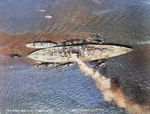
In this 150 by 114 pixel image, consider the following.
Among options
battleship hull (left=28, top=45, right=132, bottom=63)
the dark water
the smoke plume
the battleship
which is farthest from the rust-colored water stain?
the smoke plume

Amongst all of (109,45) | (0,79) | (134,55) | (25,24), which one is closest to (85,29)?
(109,45)

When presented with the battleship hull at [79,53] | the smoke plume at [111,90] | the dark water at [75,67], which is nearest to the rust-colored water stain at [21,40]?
the dark water at [75,67]

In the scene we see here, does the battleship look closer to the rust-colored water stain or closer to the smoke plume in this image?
the rust-colored water stain

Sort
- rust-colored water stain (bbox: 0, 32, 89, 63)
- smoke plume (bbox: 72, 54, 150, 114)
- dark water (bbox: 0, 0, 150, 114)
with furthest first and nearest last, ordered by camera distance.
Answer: rust-colored water stain (bbox: 0, 32, 89, 63), dark water (bbox: 0, 0, 150, 114), smoke plume (bbox: 72, 54, 150, 114)

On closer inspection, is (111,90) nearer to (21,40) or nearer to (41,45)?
(41,45)

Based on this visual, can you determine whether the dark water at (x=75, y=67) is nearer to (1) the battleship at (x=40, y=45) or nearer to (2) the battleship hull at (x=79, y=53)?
(2) the battleship hull at (x=79, y=53)

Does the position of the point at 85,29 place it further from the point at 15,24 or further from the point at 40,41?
the point at 15,24

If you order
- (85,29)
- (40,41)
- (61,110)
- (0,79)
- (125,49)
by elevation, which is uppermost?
(85,29)
